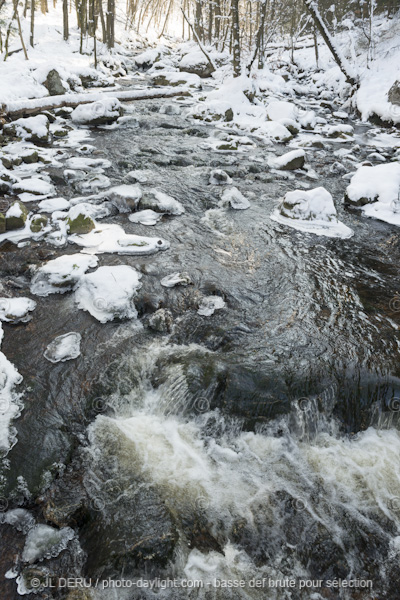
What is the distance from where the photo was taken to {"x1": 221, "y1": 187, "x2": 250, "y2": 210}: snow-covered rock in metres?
7.72

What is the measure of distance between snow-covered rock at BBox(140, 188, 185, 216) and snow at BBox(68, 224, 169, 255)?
1.20m

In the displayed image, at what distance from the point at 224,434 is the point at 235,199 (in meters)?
5.39

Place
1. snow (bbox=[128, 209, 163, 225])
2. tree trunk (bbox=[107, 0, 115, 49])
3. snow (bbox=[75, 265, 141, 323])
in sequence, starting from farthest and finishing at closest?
tree trunk (bbox=[107, 0, 115, 49]) → snow (bbox=[128, 209, 163, 225]) → snow (bbox=[75, 265, 141, 323])

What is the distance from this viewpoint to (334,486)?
3213 millimetres

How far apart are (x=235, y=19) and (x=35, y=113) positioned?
355 inches

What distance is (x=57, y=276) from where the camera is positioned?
5027 mm

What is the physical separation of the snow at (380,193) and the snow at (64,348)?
6.34m

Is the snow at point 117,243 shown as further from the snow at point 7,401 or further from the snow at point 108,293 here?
the snow at point 7,401

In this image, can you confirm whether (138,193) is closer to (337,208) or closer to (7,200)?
(7,200)

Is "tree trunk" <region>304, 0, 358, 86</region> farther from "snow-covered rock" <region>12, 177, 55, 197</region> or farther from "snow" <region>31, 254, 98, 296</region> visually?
"snow" <region>31, 254, 98, 296</region>

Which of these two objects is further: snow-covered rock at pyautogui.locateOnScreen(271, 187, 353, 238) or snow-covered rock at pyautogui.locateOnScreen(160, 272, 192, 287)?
snow-covered rock at pyautogui.locateOnScreen(271, 187, 353, 238)

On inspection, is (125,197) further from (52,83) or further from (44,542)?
(52,83)

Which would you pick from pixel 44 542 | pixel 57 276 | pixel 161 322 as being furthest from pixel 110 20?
pixel 44 542

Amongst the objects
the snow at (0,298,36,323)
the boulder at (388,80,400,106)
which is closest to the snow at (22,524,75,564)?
the snow at (0,298,36,323)
